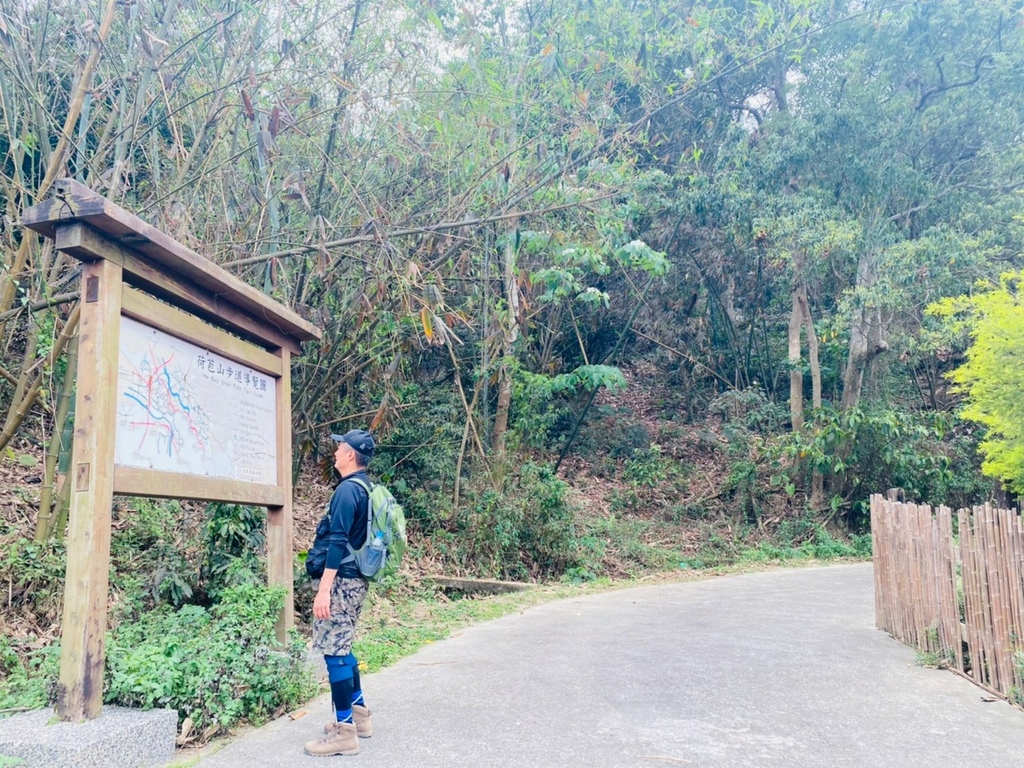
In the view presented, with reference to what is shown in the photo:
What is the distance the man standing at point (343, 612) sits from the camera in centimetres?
376

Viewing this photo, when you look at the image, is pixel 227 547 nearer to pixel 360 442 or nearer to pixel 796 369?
pixel 360 442

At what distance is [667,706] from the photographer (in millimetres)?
4516

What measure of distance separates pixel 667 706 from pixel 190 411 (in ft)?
10.8

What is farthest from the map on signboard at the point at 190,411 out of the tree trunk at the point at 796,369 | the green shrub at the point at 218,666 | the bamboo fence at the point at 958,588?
the tree trunk at the point at 796,369

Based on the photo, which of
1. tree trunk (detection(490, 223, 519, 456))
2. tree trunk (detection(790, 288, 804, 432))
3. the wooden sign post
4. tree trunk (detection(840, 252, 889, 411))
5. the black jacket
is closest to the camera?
the wooden sign post

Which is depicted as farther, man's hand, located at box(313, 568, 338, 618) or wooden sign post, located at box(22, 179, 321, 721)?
man's hand, located at box(313, 568, 338, 618)

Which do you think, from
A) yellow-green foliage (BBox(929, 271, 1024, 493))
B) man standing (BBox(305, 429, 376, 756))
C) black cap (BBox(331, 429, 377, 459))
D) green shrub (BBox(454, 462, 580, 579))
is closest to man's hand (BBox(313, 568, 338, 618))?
man standing (BBox(305, 429, 376, 756))

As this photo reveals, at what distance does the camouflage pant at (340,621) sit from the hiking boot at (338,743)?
1.15 ft

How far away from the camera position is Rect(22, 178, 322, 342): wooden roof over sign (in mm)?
3553

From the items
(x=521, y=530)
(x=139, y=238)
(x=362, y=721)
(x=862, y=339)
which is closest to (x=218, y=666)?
(x=362, y=721)

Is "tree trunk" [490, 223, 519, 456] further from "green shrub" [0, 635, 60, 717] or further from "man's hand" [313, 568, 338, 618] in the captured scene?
"green shrub" [0, 635, 60, 717]

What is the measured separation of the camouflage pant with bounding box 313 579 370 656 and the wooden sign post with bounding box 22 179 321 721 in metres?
1.00

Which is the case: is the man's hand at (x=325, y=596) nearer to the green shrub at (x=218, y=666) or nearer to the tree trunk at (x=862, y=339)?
the green shrub at (x=218, y=666)

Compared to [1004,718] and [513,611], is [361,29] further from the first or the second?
[1004,718]
